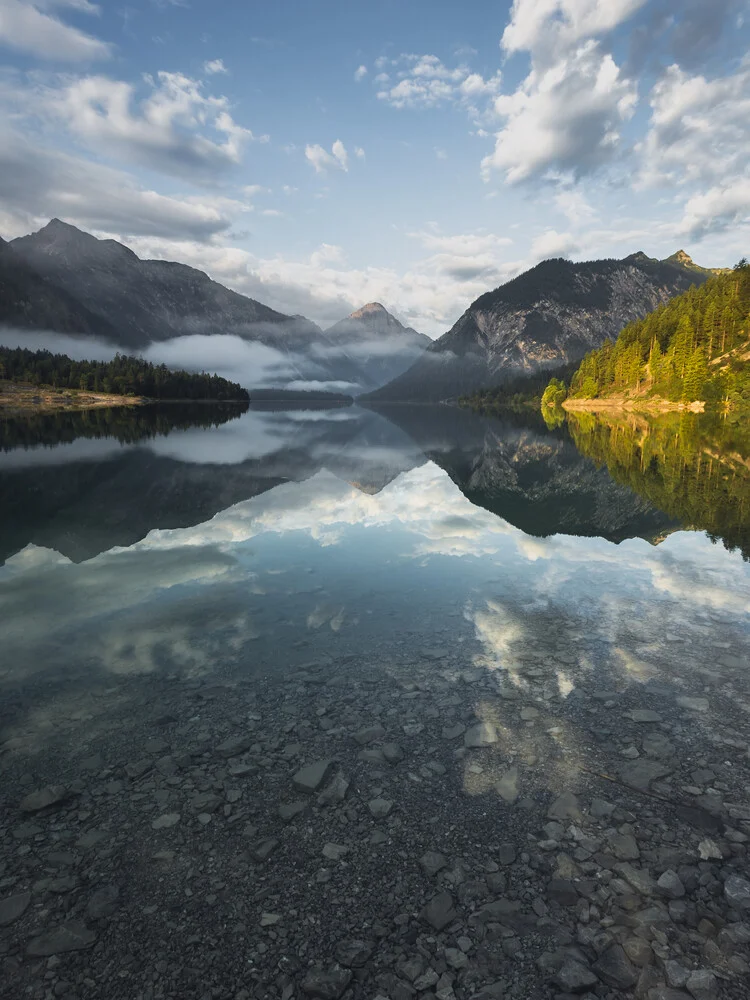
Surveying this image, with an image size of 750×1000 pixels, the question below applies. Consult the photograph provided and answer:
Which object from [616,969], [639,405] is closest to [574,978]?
[616,969]

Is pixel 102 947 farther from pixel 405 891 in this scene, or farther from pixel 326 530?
pixel 326 530

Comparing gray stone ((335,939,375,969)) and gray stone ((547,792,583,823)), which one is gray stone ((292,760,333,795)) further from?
gray stone ((547,792,583,823))

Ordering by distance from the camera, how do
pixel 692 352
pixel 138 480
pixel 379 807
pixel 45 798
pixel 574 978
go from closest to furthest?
1. pixel 574 978
2. pixel 379 807
3. pixel 45 798
4. pixel 138 480
5. pixel 692 352

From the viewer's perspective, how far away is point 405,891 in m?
7.35

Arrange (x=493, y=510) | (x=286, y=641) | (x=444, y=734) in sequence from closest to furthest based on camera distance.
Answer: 1. (x=444, y=734)
2. (x=286, y=641)
3. (x=493, y=510)

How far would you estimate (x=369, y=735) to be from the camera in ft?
36.7

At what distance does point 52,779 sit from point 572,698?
11745 mm

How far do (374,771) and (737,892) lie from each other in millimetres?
6015

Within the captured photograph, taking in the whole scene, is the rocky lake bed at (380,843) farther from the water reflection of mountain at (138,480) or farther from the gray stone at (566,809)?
the water reflection of mountain at (138,480)

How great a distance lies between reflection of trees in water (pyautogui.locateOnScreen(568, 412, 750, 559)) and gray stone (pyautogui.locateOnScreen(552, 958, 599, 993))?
910 inches

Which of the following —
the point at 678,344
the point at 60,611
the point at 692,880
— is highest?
the point at 678,344

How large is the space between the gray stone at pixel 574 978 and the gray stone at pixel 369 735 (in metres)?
5.35

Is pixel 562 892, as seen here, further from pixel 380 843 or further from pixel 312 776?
pixel 312 776

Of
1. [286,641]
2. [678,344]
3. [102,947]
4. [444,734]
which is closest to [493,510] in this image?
[286,641]
